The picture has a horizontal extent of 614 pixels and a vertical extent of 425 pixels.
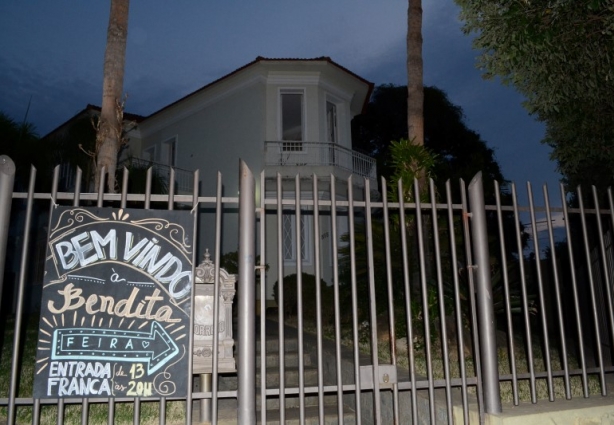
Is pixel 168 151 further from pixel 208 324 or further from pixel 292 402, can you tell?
pixel 208 324

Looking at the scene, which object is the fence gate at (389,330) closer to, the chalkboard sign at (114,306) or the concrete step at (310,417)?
the concrete step at (310,417)

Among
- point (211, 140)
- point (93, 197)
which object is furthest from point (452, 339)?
point (211, 140)

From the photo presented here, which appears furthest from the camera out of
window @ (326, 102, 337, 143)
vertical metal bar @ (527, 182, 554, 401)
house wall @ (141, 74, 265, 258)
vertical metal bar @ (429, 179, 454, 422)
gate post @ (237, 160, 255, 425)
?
window @ (326, 102, 337, 143)

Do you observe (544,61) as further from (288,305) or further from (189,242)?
(288,305)

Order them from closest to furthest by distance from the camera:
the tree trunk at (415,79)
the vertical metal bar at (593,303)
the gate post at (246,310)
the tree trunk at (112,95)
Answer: the gate post at (246,310) < the vertical metal bar at (593,303) < the tree trunk at (112,95) < the tree trunk at (415,79)

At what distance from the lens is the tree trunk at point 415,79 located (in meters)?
8.90

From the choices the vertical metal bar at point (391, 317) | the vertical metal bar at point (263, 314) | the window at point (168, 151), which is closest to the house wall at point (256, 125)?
the window at point (168, 151)

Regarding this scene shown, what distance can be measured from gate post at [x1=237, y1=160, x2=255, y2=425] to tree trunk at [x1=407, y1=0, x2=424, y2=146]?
198 inches

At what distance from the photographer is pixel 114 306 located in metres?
3.72

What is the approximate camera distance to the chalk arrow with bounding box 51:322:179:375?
3.63 meters

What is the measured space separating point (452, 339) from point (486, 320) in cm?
309

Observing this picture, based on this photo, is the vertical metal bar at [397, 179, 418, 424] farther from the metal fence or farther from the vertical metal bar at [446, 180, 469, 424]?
the vertical metal bar at [446, 180, 469, 424]

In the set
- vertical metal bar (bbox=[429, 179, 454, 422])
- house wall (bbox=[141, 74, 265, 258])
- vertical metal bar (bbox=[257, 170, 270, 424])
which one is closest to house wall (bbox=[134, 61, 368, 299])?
house wall (bbox=[141, 74, 265, 258])

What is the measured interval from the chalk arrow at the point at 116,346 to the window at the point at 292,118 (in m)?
12.4
